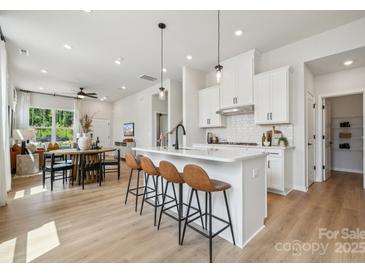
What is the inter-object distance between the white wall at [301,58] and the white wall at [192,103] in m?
1.93

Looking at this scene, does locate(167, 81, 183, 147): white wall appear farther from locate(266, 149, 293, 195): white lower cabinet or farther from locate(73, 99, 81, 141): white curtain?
locate(73, 99, 81, 141): white curtain

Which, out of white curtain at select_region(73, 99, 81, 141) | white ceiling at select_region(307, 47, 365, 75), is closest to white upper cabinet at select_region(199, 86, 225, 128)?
white ceiling at select_region(307, 47, 365, 75)

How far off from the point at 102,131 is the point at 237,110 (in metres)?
7.32

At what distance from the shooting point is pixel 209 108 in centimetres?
481

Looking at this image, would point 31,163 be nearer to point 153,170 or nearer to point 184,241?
point 153,170

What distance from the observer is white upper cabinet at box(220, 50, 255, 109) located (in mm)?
3953

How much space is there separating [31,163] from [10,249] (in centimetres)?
414

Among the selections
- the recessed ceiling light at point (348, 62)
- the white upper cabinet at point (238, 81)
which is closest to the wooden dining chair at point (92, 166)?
the white upper cabinet at point (238, 81)

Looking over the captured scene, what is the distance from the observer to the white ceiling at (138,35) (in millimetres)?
2792

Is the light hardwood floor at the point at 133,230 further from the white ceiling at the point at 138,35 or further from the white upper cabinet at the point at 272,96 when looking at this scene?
the white ceiling at the point at 138,35

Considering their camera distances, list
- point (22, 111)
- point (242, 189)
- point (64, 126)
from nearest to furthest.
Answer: point (242, 189) → point (22, 111) → point (64, 126)

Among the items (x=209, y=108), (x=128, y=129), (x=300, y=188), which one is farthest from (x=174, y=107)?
(x=300, y=188)

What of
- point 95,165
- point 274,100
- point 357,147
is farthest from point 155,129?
point 357,147

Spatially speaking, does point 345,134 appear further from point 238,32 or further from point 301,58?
point 238,32
